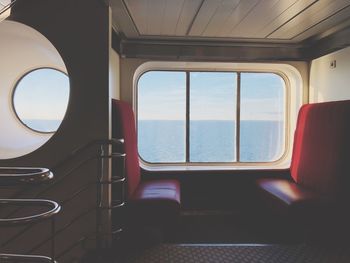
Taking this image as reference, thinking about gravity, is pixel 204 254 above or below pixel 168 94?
below

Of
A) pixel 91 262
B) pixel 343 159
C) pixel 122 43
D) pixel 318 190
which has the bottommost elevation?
pixel 91 262

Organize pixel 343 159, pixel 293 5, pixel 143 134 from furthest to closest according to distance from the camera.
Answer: pixel 143 134 → pixel 343 159 → pixel 293 5

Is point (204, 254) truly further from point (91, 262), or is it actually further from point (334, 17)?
point (334, 17)

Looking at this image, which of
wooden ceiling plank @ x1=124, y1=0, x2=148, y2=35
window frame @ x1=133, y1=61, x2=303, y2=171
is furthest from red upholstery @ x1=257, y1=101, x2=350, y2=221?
wooden ceiling plank @ x1=124, y1=0, x2=148, y2=35

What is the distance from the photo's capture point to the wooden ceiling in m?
2.64

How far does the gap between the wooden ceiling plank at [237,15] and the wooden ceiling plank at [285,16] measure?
354mm

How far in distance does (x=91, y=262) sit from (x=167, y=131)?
7.31ft

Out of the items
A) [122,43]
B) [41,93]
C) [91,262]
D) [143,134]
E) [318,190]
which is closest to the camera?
[91,262]

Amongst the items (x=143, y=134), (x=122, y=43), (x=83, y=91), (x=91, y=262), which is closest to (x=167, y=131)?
(x=143, y=134)

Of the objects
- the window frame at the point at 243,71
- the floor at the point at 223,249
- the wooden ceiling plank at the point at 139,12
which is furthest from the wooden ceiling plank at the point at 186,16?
the floor at the point at 223,249

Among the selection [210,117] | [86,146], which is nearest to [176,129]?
[210,117]

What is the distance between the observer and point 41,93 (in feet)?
15.0

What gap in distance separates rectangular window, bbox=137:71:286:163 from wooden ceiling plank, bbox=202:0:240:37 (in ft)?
2.95

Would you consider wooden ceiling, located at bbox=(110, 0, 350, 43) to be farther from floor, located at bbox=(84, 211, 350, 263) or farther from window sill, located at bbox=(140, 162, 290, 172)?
floor, located at bbox=(84, 211, 350, 263)
